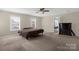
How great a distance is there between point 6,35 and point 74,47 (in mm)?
1245

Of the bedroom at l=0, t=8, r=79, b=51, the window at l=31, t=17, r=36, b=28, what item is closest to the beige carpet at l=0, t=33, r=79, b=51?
the bedroom at l=0, t=8, r=79, b=51

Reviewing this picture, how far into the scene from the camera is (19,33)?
6.06ft

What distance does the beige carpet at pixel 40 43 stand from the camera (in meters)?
1.81

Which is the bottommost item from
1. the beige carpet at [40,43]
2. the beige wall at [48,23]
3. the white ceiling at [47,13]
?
the beige carpet at [40,43]

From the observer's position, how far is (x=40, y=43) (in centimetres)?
183

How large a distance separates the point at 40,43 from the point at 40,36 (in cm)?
13

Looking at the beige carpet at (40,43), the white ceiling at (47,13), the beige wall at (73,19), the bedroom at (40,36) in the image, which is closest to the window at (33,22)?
the bedroom at (40,36)

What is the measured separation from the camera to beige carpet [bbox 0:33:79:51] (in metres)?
1.81

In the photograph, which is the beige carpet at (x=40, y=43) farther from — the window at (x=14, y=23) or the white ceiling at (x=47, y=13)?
the white ceiling at (x=47, y=13)
